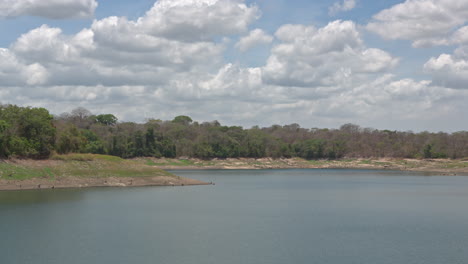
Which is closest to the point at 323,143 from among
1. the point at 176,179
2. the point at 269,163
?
the point at 269,163

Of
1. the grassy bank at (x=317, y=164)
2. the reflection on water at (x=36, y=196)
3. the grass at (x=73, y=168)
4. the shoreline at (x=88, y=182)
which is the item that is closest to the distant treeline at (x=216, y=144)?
the grassy bank at (x=317, y=164)

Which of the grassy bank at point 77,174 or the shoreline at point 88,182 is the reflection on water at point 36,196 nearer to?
the shoreline at point 88,182

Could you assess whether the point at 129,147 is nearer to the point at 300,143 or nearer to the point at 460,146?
the point at 300,143

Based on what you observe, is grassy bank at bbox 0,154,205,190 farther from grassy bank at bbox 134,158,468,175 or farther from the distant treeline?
grassy bank at bbox 134,158,468,175

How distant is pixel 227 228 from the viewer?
4297 cm

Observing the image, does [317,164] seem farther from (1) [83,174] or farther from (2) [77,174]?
(2) [77,174]

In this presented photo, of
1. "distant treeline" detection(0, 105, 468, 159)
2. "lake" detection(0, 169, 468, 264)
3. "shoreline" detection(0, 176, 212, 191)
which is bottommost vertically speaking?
"lake" detection(0, 169, 468, 264)

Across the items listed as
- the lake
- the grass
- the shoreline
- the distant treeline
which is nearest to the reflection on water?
the lake

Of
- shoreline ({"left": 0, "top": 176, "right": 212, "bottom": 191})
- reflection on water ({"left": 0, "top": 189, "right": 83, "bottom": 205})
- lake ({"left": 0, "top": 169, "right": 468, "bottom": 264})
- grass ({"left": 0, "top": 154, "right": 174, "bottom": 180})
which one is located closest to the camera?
lake ({"left": 0, "top": 169, "right": 468, "bottom": 264})

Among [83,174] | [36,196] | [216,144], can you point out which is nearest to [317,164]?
[216,144]

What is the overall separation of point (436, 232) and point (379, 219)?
7.77 metres

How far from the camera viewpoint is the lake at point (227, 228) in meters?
32.8

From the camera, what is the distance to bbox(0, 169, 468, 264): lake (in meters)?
32.8

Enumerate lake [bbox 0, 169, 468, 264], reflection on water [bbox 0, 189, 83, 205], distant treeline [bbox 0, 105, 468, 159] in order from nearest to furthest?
lake [bbox 0, 169, 468, 264]
reflection on water [bbox 0, 189, 83, 205]
distant treeline [bbox 0, 105, 468, 159]
